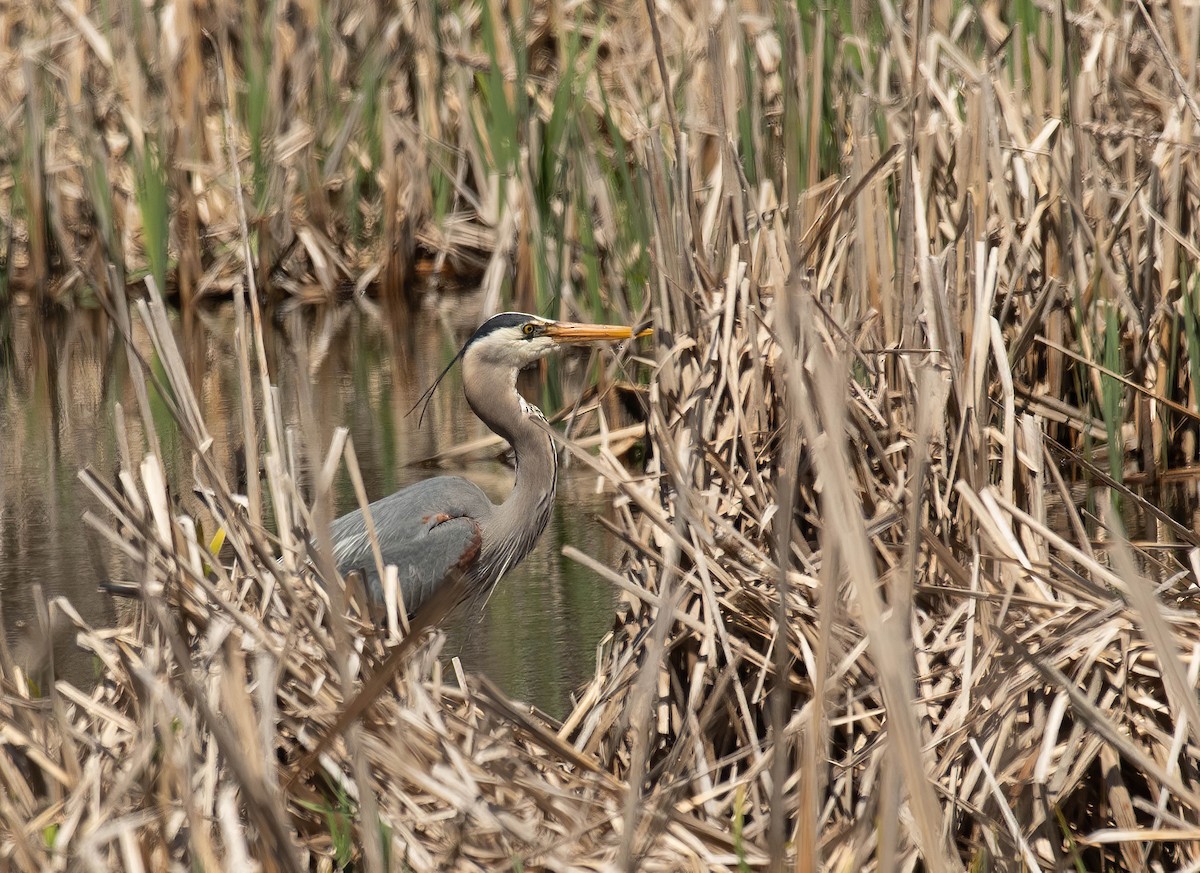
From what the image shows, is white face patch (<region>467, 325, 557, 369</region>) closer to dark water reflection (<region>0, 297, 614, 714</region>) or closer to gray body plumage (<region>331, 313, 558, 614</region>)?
gray body plumage (<region>331, 313, 558, 614</region>)

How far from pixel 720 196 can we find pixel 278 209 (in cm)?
402

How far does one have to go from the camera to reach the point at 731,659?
2379mm

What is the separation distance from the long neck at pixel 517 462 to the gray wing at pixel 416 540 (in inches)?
4.1

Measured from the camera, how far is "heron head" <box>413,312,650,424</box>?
386 cm

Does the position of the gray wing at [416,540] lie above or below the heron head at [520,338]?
below

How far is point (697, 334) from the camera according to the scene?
277 cm

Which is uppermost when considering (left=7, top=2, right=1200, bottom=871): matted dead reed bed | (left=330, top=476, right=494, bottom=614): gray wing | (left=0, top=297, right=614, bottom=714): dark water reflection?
(left=7, top=2, right=1200, bottom=871): matted dead reed bed

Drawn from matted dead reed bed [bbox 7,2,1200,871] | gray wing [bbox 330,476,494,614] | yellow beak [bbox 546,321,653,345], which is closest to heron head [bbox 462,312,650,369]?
yellow beak [bbox 546,321,653,345]

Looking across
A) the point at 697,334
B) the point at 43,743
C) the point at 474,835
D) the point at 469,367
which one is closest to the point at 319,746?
the point at 474,835

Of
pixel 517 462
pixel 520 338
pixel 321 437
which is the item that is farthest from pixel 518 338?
pixel 321 437

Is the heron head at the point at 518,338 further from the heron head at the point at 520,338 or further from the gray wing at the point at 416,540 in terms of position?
the gray wing at the point at 416,540

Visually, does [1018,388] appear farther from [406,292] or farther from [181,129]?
[181,129]

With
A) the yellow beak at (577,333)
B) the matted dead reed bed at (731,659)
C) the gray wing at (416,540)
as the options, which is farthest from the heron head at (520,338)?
the matted dead reed bed at (731,659)

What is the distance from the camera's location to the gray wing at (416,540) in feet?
11.7
